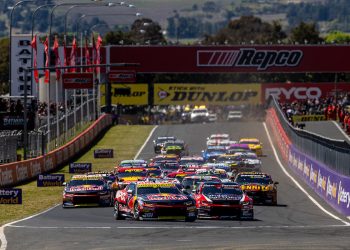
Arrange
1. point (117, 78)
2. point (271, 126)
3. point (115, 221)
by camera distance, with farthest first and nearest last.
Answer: point (117, 78)
point (271, 126)
point (115, 221)

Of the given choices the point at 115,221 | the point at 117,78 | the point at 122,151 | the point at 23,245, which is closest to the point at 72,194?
the point at 115,221

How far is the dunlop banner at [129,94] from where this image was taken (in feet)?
388

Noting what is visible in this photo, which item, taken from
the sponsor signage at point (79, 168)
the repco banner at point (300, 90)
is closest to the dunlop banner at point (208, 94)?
the repco banner at point (300, 90)

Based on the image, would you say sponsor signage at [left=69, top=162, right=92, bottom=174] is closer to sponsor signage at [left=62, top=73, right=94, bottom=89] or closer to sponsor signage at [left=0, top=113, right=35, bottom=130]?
sponsor signage at [left=0, top=113, right=35, bottom=130]

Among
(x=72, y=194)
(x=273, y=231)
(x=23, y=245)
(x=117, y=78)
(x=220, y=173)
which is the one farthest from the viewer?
(x=117, y=78)

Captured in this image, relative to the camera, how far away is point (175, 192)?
114ft

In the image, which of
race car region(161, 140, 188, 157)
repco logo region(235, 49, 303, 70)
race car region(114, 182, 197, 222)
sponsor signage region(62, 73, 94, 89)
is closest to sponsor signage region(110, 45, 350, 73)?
repco logo region(235, 49, 303, 70)

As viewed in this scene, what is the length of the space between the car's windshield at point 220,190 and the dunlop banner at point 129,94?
264 ft

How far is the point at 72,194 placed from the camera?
135 ft

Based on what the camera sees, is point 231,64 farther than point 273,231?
Yes

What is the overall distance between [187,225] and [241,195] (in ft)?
15.3

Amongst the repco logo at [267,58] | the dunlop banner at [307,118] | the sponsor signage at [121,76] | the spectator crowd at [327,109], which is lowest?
the dunlop banner at [307,118]

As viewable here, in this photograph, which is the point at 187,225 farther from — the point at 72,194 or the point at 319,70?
the point at 319,70

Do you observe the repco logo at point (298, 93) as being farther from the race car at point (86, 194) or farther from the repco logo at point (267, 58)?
the race car at point (86, 194)
